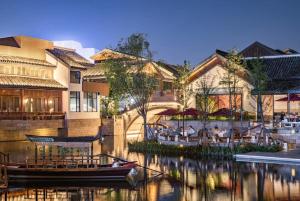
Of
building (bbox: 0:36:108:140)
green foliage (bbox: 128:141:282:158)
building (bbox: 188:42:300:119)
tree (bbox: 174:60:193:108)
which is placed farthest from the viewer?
tree (bbox: 174:60:193:108)

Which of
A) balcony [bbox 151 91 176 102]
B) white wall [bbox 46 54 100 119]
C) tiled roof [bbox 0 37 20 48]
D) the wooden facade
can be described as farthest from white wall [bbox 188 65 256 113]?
tiled roof [bbox 0 37 20 48]

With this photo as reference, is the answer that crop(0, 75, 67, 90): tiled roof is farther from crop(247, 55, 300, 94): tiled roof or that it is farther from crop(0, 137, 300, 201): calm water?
crop(0, 137, 300, 201): calm water

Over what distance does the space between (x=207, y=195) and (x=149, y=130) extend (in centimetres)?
2201

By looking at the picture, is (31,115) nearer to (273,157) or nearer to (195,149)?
(195,149)

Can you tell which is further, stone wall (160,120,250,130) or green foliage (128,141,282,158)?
stone wall (160,120,250,130)

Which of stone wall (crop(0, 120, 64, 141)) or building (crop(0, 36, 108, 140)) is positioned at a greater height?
building (crop(0, 36, 108, 140))

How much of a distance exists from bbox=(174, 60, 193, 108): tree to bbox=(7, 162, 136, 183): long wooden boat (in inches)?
1066

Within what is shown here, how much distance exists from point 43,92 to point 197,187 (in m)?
34.1

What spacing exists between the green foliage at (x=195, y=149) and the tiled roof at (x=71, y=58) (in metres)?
19.9

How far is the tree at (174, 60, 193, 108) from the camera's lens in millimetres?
52469

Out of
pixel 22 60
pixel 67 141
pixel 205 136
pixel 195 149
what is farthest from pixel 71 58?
pixel 67 141

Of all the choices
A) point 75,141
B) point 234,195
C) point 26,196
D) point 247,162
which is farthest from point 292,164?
point 26,196

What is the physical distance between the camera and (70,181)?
25188 mm

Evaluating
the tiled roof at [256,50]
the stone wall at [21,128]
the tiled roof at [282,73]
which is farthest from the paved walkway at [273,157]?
the tiled roof at [256,50]
